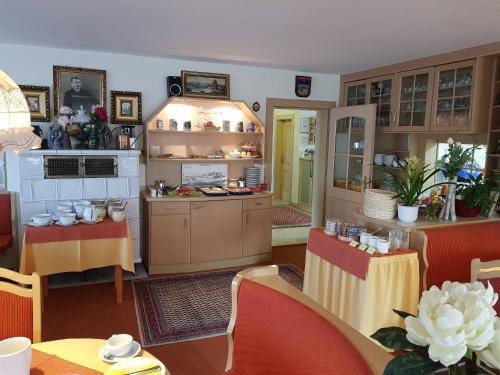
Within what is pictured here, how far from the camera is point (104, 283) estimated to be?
3.91m

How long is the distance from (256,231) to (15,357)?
11.6ft

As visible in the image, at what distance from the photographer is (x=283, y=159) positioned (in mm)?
8781

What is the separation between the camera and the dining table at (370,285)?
2428mm

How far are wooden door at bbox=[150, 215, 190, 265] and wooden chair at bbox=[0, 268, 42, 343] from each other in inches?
97.1

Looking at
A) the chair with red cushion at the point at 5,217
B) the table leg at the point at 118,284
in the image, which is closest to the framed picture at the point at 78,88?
the chair with red cushion at the point at 5,217

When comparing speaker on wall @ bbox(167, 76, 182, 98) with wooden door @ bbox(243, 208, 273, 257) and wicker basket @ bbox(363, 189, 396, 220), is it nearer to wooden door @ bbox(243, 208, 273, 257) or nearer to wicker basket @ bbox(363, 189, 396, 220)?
wooden door @ bbox(243, 208, 273, 257)

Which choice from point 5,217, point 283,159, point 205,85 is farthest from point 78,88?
point 283,159

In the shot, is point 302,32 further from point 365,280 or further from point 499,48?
point 365,280

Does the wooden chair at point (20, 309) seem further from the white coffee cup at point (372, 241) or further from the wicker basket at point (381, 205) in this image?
the wicker basket at point (381, 205)

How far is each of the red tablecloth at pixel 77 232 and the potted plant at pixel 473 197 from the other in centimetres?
279

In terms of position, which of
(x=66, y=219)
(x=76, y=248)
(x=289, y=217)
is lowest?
(x=289, y=217)

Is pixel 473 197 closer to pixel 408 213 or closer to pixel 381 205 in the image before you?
pixel 408 213

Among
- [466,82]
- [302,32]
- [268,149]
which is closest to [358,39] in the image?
[302,32]

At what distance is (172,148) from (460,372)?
4236 millimetres
